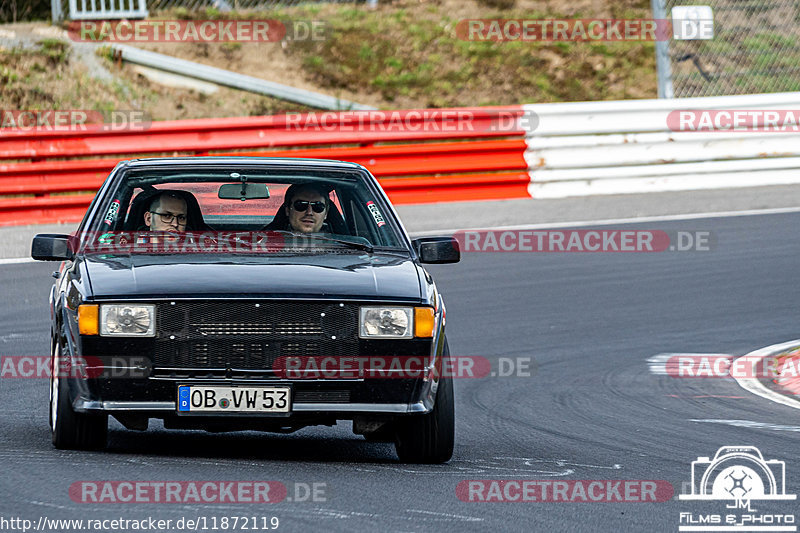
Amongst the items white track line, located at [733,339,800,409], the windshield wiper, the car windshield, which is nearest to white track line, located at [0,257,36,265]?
the car windshield

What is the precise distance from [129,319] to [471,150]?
10.6 m

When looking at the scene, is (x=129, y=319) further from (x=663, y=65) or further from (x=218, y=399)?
(x=663, y=65)

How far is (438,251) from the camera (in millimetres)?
7410

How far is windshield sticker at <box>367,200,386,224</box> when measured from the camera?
7.62m

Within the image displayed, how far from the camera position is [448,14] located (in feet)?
92.3

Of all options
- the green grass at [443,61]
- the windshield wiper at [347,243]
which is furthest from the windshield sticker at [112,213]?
the green grass at [443,61]

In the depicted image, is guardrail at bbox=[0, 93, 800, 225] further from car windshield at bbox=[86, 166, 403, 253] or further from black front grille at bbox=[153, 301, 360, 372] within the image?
black front grille at bbox=[153, 301, 360, 372]

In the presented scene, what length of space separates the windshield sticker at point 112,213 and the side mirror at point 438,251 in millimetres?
1520

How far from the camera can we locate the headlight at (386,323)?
6.36m

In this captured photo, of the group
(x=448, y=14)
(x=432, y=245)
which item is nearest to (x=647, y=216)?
(x=432, y=245)

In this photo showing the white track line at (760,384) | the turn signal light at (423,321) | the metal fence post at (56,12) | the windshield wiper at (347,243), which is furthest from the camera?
the metal fence post at (56,12)

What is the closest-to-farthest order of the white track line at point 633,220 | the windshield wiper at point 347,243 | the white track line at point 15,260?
the windshield wiper at point 347,243
the white track line at point 15,260
the white track line at point 633,220

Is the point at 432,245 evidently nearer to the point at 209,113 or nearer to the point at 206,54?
the point at 209,113

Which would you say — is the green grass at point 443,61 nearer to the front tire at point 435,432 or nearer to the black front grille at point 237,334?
the front tire at point 435,432
